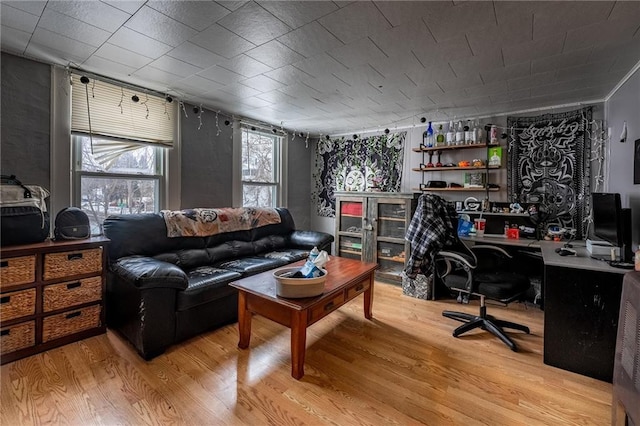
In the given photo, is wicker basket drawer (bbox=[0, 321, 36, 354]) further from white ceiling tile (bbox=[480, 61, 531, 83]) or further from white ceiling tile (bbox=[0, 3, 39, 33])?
white ceiling tile (bbox=[480, 61, 531, 83])

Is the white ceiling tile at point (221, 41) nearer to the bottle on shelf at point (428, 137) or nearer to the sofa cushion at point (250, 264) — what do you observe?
the sofa cushion at point (250, 264)

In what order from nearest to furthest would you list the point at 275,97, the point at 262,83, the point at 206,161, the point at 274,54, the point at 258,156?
1. the point at 274,54
2. the point at 262,83
3. the point at 275,97
4. the point at 206,161
5. the point at 258,156

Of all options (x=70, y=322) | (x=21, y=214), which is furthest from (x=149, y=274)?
(x=21, y=214)

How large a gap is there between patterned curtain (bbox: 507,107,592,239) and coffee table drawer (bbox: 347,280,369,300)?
2117 millimetres

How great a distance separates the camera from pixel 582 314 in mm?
2006

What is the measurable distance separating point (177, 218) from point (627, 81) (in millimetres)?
4255

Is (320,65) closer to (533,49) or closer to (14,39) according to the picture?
(533,49)

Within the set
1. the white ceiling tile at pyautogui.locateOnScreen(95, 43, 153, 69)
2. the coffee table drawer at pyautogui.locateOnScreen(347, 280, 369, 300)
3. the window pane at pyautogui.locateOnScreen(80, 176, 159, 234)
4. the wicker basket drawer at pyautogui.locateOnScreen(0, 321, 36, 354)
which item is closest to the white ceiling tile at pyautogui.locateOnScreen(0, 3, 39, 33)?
the white ceiling tile at pyautogui.locateOnScreen(95, 43, 153, 69)

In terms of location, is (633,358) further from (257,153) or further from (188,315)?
(257,153)

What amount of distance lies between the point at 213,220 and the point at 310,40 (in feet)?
7.17

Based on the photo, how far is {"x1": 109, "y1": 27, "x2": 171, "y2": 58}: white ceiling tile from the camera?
194 centimetres

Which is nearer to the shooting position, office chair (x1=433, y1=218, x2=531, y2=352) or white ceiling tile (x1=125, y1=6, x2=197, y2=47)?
white ceiling tile (x1=125, y1=6, x2=197, y2=47)

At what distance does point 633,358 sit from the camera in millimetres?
1152

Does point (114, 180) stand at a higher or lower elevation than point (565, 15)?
lower
